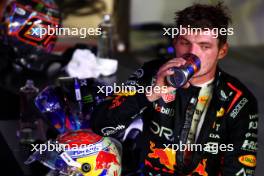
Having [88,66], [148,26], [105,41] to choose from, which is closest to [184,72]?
[88,66]

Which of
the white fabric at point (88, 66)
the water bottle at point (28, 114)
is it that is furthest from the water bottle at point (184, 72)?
the white fabric at point (88, 66)

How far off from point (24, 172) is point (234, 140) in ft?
2.36

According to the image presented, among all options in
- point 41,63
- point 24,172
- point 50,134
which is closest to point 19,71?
point 41,63

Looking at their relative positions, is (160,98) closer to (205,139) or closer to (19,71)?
(205,139)

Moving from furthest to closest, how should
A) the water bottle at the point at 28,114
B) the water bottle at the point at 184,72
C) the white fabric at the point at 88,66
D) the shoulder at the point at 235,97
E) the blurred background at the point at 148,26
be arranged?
the blurred background at the point at 148,26 < the white fabric at the point at 88,66 < the water bottle at the point at 28,114 < the shoulder at the point at 235,97 < the water bottle at the point at 184,72

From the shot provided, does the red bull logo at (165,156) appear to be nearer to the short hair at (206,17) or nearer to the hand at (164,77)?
the hand at (164,77)

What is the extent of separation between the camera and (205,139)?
140cm

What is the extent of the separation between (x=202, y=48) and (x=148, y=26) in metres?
2.00

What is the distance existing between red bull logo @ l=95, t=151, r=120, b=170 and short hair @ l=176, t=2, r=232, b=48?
A: 1.44ft

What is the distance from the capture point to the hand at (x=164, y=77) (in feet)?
4.25

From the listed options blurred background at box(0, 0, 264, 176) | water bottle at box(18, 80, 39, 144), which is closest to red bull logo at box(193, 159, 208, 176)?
water bottle at box(18, 80, 39, 144)

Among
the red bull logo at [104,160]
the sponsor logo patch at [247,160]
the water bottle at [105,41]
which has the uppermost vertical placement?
the water bottle at [105,41]

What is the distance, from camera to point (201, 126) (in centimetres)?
141

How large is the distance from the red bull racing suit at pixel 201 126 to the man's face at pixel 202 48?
6 centimetres
